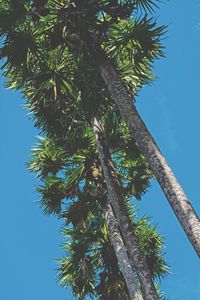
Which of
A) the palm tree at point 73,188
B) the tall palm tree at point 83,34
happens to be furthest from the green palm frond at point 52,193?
the tall palm tree at point 83,34

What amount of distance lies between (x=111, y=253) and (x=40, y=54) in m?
5.38

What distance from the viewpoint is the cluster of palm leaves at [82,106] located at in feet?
36.1

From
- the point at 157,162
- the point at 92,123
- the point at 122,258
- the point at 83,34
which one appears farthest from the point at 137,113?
the point at 92,123

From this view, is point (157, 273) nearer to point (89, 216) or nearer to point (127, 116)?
point (89, 216)

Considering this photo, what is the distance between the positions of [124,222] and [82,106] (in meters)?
3.74

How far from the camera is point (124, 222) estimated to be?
10.8 m

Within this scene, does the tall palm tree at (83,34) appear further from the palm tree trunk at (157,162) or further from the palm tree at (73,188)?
the palm tree at (73,188)

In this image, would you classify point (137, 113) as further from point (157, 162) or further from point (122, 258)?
point (122, 258)

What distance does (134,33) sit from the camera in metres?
11.4

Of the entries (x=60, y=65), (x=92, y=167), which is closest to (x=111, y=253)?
(x=92, y=167)

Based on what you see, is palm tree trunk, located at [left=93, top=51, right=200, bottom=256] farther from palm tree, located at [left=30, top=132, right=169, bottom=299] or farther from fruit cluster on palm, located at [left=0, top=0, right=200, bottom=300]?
palm tree, located at [left=30, top=132, right=169, bottom=299]

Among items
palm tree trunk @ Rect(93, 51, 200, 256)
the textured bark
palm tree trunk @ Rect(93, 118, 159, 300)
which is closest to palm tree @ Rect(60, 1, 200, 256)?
palm tree trunk @ Rect(93, 51, 200, 256)

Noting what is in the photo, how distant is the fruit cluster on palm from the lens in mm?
10289

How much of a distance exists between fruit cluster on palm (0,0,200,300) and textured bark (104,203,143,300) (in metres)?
0.03
